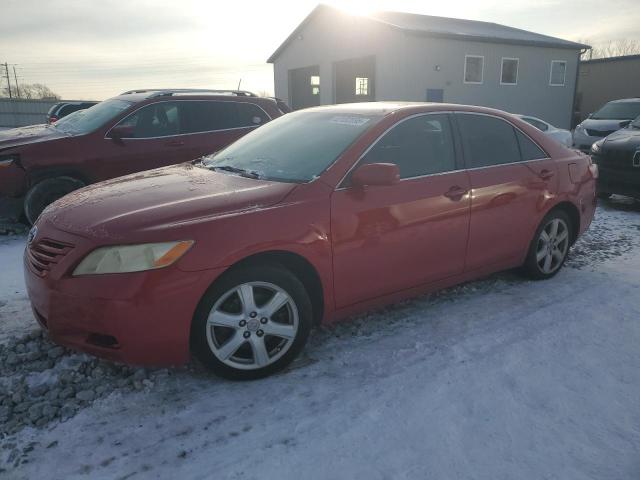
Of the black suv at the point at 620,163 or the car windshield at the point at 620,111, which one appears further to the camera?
the car windshield at the point at 620,111

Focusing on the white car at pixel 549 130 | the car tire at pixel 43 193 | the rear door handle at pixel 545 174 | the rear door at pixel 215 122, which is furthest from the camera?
the white car at pixel 549 130

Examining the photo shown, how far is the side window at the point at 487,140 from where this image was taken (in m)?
4.04

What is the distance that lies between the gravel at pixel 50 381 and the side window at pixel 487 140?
2.76 m

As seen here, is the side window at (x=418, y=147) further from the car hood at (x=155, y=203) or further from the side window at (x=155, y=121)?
the side window at (x=155, y=121)

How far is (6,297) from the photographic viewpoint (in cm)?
422

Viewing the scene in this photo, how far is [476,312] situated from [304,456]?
6.90 ft

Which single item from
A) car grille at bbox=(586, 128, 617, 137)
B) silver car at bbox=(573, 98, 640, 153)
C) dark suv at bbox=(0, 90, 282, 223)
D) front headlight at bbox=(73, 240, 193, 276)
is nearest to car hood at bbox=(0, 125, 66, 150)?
dark suv at bbox=(0, 90, 282, 223)

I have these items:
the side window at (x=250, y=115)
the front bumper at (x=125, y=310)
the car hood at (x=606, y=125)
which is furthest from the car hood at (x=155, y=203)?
the car hood at (x=606, y=125)

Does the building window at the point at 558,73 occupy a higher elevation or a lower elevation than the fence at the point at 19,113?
higher

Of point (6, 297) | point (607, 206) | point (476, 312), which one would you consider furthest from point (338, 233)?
point (607, 206)

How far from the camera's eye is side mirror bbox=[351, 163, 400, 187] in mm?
3195

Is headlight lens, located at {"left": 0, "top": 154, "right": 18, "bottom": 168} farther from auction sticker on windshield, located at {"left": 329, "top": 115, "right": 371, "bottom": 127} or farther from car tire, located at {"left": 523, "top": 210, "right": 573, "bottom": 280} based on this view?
car tire, located at {"left": 523, "top": 210, "right": 573, "bottom": 280}

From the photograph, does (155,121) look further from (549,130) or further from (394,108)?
(549,130)

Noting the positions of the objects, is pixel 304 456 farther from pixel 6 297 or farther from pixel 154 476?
pixel 6 297
